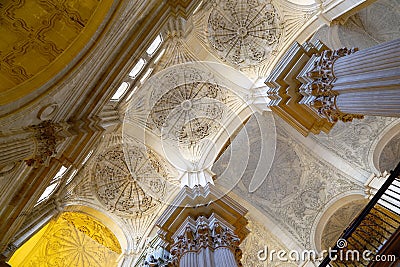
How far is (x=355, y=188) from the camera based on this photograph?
44.0 feet

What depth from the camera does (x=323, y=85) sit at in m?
7.33

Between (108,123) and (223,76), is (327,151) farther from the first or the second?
(108,123)

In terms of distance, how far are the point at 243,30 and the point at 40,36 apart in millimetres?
8528

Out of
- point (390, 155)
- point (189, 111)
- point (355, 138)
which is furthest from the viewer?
point (189, 111)

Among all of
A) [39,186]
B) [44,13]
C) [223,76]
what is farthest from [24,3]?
[223,76]

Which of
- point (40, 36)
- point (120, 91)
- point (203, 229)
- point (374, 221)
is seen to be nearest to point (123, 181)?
point (120, 91)

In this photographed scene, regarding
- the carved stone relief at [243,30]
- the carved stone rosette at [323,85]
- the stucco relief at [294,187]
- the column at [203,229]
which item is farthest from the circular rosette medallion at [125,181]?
the carved stone rosette at [323,85]

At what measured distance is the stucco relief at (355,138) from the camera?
1360 cm

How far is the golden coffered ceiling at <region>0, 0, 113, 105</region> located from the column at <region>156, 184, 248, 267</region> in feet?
16.3

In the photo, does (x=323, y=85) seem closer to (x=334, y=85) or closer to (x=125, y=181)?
(x=334, y=85)

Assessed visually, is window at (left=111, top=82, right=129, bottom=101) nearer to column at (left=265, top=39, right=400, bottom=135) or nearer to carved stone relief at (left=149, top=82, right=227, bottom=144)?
carved stone relief at (left=149, top=82, right=227, bottom=144)

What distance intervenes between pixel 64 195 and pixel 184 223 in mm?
4506

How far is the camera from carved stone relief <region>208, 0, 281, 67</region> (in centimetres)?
1381

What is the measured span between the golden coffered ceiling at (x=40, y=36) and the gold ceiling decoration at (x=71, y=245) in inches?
273
